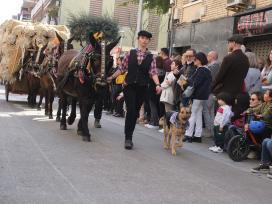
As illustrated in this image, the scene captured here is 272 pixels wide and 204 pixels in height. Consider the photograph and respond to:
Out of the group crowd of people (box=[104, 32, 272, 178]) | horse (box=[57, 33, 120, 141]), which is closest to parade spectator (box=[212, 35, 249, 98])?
crowd of people (box=[104, 32, 272, 178])

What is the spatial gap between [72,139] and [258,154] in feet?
11.4

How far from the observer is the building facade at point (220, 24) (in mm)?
16500

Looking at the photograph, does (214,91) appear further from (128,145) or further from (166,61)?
(166,61)

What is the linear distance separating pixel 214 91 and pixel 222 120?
109 cm

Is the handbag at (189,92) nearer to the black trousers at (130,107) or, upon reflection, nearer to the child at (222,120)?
the child at (222,120)

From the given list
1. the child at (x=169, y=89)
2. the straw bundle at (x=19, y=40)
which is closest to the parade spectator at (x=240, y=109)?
the child at (x=169, y=89)

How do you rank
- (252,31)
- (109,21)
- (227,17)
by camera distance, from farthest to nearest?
(109,21) → (227,17) → (252,31)

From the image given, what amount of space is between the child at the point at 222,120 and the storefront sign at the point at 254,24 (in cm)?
499

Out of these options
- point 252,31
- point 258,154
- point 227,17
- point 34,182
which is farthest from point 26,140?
point 227,17

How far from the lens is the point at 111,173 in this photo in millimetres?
7605

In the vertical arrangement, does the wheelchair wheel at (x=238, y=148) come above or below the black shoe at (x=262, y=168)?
above

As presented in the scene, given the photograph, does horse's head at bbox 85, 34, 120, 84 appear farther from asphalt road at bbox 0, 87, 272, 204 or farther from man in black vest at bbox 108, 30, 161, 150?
asphalt road at bbox 0, 87, 272, 204

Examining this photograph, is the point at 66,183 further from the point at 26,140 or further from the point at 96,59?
the point at 96,59

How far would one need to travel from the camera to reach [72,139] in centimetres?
1062
